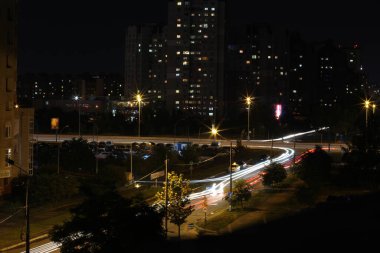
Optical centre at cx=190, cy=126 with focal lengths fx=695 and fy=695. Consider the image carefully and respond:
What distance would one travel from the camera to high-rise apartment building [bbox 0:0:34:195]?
30.2 m

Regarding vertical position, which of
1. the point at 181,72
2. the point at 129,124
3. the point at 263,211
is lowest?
the point at 263,211

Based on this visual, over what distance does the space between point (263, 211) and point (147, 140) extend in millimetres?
30460

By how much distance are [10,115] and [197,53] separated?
67111 millimetres

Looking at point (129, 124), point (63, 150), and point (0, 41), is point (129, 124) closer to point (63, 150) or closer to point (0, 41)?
point (63, 150)

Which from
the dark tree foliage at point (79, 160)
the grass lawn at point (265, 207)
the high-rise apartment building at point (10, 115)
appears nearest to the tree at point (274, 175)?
the grass lawn at point (265, 207)

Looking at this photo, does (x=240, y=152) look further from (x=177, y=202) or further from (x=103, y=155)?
(x=177, y=202)

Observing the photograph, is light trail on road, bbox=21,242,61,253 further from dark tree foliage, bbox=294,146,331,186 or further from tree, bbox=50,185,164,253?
dark tree foliage, bbox=294,146,331,186

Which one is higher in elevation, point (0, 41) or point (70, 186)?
point (0, 41)

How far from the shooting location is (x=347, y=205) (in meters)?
22.2

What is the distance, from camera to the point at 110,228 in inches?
600

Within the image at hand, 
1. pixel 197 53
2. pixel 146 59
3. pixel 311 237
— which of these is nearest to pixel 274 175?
pixel 311 237

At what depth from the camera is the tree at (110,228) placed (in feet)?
49.9

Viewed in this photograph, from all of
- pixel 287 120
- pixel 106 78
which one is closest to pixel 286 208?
pixel 287 120

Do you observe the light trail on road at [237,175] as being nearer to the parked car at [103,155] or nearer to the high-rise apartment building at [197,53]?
the parked car at [103,155]
